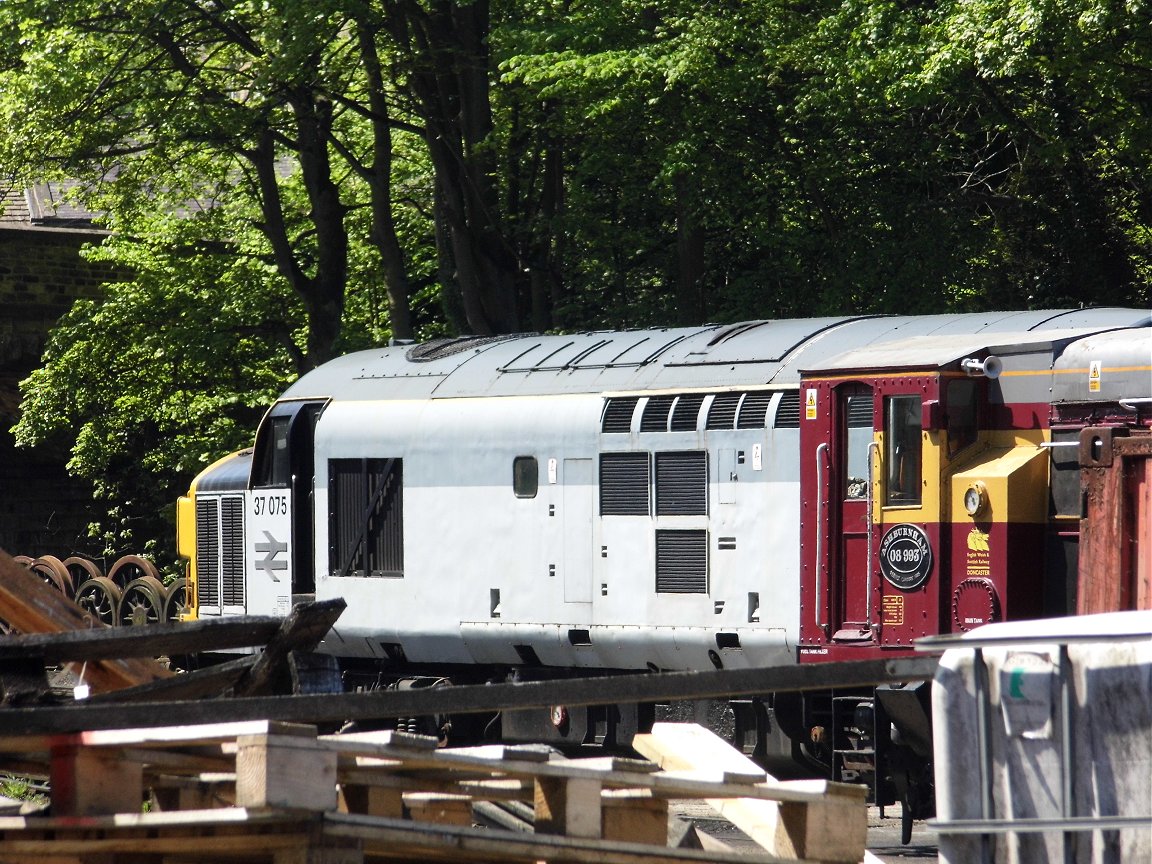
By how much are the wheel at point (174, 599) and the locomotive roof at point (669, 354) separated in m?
6.41

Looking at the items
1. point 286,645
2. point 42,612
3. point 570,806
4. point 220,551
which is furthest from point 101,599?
point 570,806

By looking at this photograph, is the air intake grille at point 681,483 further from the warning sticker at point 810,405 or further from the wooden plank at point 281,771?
the wooden plank at point 281,771

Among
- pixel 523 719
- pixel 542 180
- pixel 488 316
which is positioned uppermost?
pixel 542 180

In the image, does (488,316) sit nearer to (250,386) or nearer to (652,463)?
(250,386)

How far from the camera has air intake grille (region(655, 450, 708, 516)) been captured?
41.7 ft

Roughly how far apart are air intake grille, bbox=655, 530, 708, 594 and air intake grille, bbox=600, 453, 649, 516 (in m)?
0.33

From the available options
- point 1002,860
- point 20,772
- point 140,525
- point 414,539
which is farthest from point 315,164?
point 1002,860

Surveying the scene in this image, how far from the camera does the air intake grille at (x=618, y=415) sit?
13180 mm

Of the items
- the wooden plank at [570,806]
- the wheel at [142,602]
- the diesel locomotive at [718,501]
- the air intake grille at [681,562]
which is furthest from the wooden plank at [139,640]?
the wheel at [142,602]

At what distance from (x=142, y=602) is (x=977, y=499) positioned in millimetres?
14939

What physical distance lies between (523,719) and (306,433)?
3.55m

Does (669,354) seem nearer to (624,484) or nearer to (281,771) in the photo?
(624,484)

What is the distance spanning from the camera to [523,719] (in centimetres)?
1411

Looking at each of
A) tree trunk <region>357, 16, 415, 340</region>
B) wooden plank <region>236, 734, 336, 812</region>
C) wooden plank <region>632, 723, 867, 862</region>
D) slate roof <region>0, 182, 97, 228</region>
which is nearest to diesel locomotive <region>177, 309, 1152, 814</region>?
wooden plank <region>632, 723, 867, 862</region>
